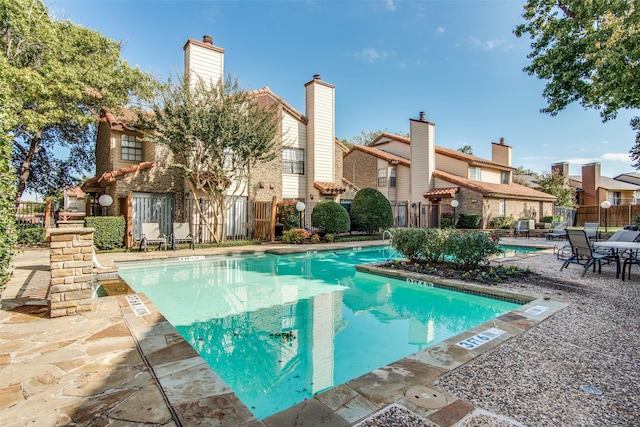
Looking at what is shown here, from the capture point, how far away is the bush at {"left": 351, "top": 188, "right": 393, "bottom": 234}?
17.6 metres

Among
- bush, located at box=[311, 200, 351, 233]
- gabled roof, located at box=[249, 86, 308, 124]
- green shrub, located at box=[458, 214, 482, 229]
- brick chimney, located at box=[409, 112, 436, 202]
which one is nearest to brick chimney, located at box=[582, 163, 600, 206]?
green shrub, located at box=[458, 214, 482, 229]

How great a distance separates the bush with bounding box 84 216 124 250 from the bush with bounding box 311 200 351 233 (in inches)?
334

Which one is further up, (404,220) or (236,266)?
(404,220)

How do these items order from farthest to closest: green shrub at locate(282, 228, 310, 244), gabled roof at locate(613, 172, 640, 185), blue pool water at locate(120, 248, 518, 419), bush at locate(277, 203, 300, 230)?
gabled roof at locate(613, 172, 640, 185) → bush at locate(277, 203, 300, 230) → green shrub at locate(282, 228, 310, 244) → blue pool water at locate(120, 248, 518, 419)

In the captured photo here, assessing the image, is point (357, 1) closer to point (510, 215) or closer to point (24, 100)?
point (24, 100)

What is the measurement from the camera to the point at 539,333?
407cm

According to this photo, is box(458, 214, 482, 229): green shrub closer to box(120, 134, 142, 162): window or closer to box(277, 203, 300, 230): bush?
box(277, 203, 300, 230): bush

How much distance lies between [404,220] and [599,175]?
2789cm

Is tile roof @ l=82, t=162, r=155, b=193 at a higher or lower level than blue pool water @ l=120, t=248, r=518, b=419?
higher

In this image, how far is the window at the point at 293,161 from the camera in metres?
18.5

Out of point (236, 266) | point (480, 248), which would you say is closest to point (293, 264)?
point (236, 266)

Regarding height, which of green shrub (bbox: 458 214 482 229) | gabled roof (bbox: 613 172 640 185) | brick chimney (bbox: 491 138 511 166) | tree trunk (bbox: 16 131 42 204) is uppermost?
brick chimney (bbox: 491 138 511 166)

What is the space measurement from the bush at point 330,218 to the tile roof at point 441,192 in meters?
9.03

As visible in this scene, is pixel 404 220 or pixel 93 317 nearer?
pixel 93 317
